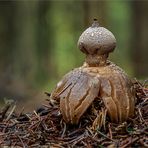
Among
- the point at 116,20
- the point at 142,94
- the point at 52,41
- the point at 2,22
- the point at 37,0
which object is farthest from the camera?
the point at 116,20

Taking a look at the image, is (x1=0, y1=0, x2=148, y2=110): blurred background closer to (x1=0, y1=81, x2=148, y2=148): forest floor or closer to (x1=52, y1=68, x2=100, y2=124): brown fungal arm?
(x1=0, y1=81, x2=148, y2=148): forest floor

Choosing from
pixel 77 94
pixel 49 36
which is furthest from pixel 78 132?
pixel 49 36

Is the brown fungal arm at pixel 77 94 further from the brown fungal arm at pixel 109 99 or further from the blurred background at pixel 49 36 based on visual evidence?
the blurred background at pixel 49 36

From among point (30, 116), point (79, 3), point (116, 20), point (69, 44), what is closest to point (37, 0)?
point (79, 3)

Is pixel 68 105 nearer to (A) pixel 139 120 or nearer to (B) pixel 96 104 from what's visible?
(B) pixel 96 104

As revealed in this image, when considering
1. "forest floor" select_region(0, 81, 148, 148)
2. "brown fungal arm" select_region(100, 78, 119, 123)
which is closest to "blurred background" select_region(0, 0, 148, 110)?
"forest floor" select_region(0, 81, 148, 148)

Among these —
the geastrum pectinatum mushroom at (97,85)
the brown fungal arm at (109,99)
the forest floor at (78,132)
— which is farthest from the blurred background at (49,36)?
the brown fungal arm at (109,99)
